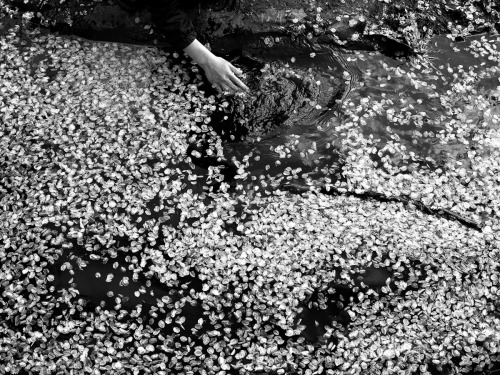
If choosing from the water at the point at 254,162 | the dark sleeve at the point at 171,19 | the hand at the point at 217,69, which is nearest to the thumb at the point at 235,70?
the hand at the point at 217,69

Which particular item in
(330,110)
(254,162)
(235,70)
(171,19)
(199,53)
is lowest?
(254,162)

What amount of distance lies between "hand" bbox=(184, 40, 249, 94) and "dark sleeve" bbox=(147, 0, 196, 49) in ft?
0.42

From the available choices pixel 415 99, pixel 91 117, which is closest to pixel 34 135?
pixel 91 117

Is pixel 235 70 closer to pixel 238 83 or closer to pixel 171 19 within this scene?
pixel 238 83

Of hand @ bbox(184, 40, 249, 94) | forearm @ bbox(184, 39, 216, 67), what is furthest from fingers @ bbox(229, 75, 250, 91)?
forearm @ bbox(184, 39, 216, 67)

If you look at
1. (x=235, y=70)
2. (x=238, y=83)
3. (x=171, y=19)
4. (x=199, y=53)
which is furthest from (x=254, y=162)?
(x=171, y=19)

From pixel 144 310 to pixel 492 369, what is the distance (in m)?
1.96

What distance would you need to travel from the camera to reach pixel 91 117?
3.71 meters

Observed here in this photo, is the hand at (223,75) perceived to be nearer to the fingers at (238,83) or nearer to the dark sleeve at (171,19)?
the fingers at (238,83)

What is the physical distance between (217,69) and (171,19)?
0.50 metres

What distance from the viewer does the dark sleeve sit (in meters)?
3.29

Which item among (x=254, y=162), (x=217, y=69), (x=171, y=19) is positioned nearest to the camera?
(x=171, y=19)

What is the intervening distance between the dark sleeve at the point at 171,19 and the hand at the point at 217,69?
13cm

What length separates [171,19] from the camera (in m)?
3.32
